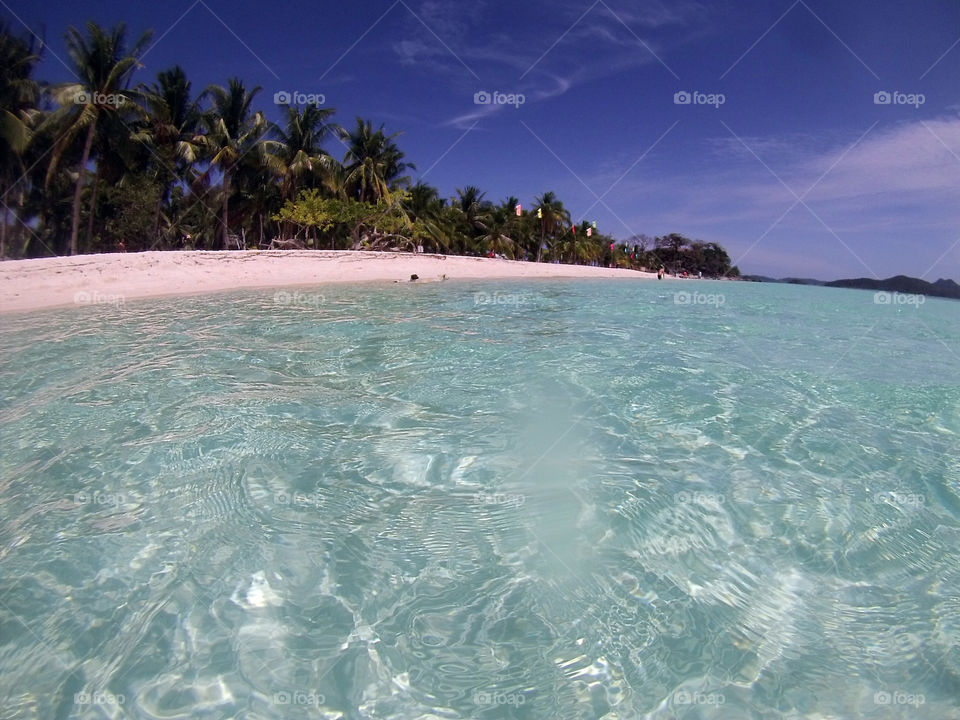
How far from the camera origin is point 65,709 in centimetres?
182

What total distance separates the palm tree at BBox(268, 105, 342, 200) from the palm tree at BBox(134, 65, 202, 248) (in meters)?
4.44

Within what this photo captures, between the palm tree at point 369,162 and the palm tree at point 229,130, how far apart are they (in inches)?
252

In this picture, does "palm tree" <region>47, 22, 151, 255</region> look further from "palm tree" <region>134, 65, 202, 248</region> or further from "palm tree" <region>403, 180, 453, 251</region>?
"palm tree" <region>403, 180, 453, 251</region>

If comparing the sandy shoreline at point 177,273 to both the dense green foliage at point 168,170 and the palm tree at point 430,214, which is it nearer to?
the dense green foliage at point 168,170

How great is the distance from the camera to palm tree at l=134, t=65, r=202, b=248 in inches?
1062

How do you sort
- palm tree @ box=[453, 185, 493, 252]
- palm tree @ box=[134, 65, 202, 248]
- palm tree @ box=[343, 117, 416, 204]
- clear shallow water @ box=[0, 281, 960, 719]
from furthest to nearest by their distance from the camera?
1. palm tree @ box=[453, 185, 493, 252]
2. palm tree @ box=[343, 117, 416, 204]
3. palm tree @ box=[134, 65, 202, 248]
4. clear shallow water @ box=[0, 281, 960, 719]

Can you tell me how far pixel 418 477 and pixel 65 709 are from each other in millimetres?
2098

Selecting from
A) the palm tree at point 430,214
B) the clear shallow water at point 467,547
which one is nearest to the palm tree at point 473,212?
the palm tree at point 430,214

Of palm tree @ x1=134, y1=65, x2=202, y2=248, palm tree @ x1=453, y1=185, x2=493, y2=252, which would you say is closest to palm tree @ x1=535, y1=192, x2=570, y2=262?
palm tree @ x1=453, y1=185, x2=493, y2=252

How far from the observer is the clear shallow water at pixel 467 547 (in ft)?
6.53

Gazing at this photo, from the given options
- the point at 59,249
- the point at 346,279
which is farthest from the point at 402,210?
the point at 59,249

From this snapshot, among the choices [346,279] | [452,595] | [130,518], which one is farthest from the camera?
[346,279]

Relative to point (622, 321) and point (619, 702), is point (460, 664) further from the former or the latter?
point (622, 321)

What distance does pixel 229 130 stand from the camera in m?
29.5
